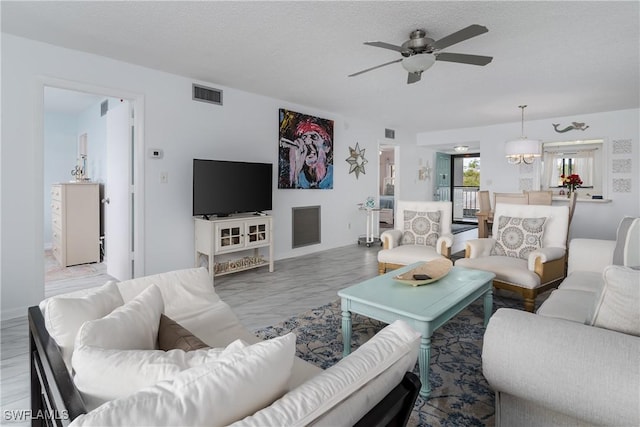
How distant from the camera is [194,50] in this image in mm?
3217

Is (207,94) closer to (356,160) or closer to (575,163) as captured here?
(356,160)

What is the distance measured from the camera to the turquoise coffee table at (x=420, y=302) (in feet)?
6.10

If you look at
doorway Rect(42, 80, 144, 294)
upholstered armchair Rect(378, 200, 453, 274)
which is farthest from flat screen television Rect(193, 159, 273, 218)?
upholstered armchair Rect(378, 200, 453, 274)

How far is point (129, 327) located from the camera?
42.0 inches

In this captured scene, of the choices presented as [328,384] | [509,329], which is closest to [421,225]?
[509,329]

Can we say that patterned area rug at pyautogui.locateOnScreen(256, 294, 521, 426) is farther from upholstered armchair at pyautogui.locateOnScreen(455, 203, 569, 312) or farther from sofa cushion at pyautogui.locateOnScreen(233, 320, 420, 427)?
sofa cushion at pyautogui.locateOnScreen(233, 320, 420, 427)

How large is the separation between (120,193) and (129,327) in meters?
3.42

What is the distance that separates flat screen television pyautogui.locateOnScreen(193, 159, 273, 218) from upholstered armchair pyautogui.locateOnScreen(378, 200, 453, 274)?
1698 millimetres

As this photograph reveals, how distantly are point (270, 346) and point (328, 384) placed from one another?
160 millimetres

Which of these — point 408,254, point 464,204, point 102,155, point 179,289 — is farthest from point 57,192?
point 464,204

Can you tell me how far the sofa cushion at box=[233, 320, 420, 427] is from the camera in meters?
0.69

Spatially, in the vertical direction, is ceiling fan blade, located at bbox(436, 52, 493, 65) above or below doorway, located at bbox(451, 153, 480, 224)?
above

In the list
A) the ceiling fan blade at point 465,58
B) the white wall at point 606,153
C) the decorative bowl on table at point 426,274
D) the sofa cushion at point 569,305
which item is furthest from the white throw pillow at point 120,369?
the white wall at point 606,153

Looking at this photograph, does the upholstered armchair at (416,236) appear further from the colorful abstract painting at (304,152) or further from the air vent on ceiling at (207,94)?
the air vent on ceiling at (207,94)
